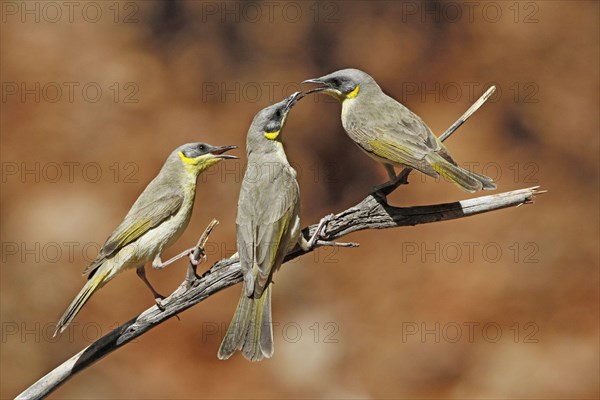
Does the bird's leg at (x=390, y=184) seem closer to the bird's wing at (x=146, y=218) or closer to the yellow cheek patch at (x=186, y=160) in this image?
the yellow cheek patch at (x=186, y=160)

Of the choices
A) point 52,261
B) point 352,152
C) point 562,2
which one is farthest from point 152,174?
point 562,2

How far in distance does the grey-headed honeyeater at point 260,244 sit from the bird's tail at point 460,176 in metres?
1.00

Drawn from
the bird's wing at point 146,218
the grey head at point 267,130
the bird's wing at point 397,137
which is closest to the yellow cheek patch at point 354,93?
the bird's wing at point 397,137

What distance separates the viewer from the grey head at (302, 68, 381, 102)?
20.0ft

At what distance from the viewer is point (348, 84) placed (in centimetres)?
612

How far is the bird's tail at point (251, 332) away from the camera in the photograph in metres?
5.25

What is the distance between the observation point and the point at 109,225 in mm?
13945

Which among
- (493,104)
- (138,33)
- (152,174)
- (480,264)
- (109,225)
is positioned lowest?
(480,264)

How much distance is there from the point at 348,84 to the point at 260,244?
1.58 m

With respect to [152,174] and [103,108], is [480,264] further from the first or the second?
[103,108]

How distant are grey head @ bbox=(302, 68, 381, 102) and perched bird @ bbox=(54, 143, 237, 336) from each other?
96 centimetres

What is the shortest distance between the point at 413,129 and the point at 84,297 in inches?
102

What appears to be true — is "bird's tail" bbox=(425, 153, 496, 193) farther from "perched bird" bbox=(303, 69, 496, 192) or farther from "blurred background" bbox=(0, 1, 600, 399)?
"blurred background" bbox=(0, 1, 600, 399)

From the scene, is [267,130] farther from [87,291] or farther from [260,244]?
[87,291]
